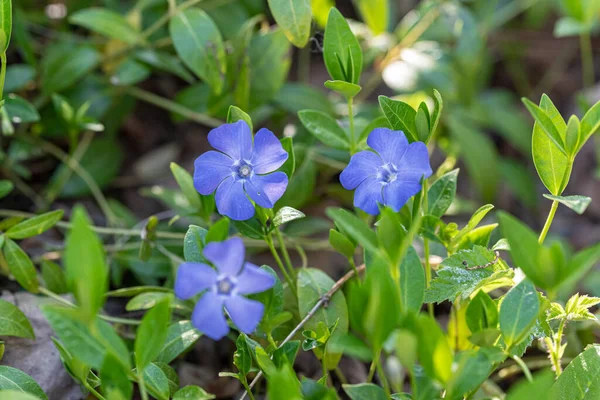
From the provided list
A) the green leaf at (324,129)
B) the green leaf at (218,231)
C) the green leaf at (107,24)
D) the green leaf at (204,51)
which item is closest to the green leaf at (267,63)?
the green leaf at (204,51)

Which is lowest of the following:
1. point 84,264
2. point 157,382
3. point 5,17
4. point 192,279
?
point 157,382

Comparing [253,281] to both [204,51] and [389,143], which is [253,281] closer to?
[389,143]

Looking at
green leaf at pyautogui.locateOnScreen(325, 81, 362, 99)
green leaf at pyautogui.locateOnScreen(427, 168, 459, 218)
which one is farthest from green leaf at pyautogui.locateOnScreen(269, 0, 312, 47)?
green leaf at pyautogui.locateOnScreen(427, 168, 459, 218)

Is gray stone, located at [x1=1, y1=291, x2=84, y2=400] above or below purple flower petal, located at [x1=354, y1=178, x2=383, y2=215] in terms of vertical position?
below

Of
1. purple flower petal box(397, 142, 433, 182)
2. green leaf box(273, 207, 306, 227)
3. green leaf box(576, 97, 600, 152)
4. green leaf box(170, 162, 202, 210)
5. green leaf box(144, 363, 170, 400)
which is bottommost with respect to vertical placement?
green leaf box(144, 363, 170, 400)

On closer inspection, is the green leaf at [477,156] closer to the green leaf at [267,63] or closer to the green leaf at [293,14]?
the green leaf at [267,63]

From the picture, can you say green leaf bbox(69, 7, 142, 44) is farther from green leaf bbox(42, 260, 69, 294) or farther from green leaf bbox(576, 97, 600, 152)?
green leaf bbox(576, 97, 600, 152)

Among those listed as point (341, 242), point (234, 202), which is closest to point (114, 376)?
point (234, 202)
